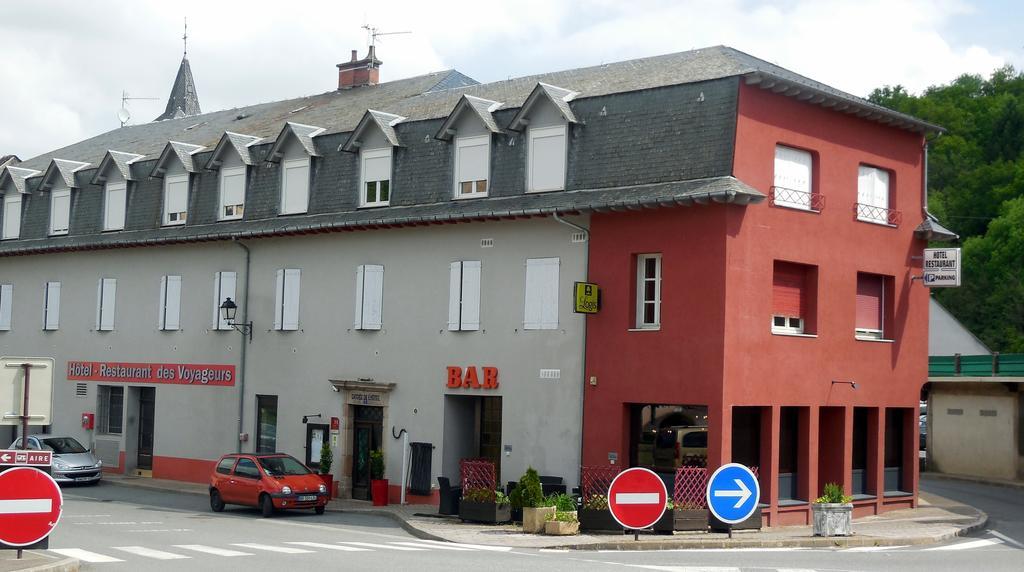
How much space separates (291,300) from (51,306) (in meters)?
11.8

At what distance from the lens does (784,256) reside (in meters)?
26.2

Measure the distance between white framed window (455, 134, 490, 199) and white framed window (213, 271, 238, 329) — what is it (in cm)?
854

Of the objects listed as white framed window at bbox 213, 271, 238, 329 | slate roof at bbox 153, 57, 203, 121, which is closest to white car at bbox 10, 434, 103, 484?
white framed window at bbox 213, 271, 238, 329

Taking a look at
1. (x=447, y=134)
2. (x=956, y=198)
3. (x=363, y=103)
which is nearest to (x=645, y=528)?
(x=447, y=134)

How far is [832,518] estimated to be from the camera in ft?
76.1

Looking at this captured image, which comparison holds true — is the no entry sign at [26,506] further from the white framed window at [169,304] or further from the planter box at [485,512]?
the white framed window at [169,304]

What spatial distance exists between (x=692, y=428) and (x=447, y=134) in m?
9.18

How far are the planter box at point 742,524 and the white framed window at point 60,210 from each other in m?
25.1

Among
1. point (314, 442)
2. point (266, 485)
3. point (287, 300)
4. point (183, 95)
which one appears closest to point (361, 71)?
point (287, 300)

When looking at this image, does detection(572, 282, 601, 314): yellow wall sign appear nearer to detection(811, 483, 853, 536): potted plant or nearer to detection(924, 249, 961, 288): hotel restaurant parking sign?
detection(811, 483, 853, 536): potted plant

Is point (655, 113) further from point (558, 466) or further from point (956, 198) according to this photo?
point (956, 198)

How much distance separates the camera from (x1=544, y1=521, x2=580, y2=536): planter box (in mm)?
23234

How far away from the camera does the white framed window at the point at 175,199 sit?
37.1 m

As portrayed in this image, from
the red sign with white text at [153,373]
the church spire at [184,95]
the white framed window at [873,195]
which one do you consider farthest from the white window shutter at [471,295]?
the church spire at [184,95]
